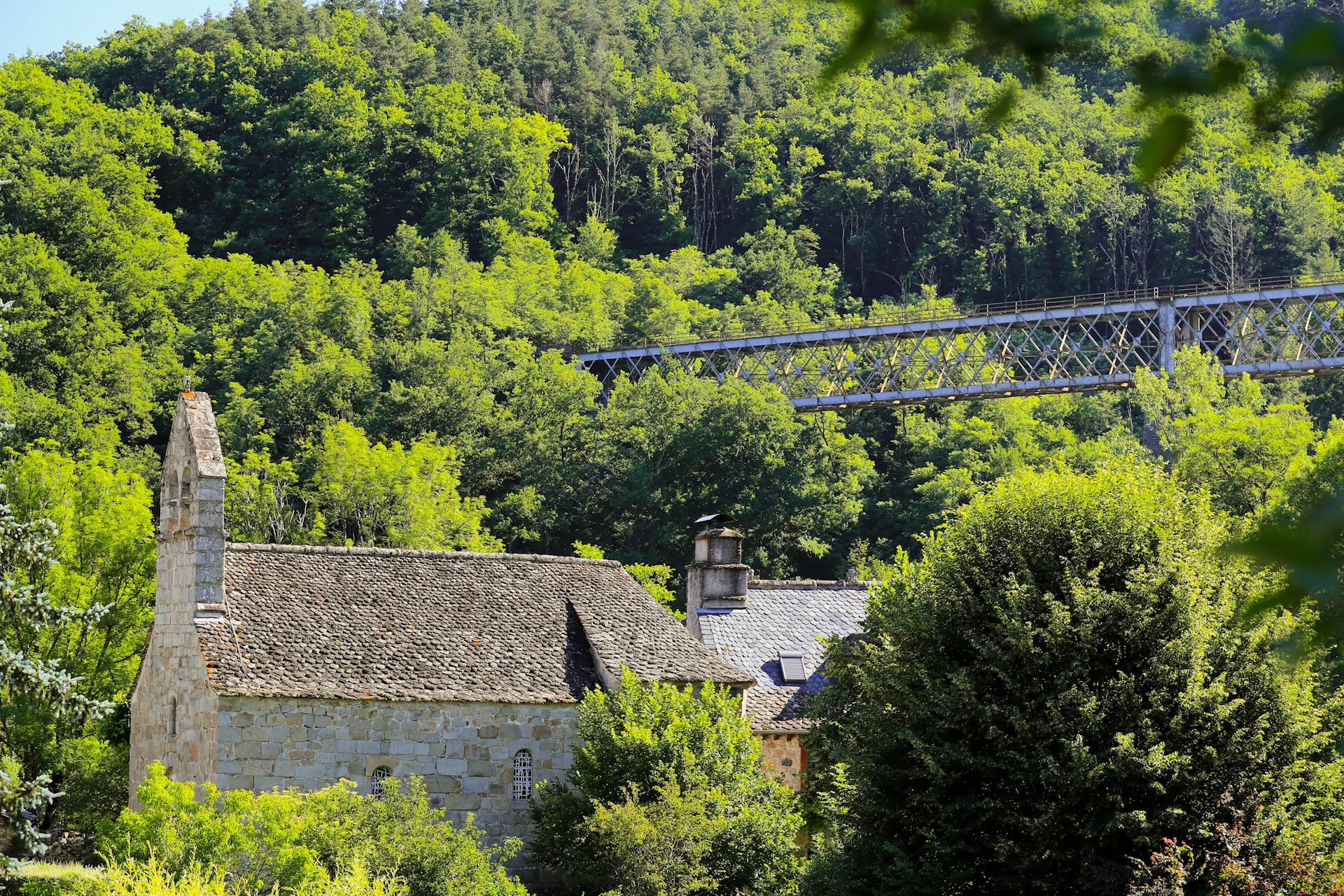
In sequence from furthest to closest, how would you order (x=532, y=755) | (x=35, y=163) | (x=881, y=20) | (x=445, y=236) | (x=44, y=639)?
(x=445, y=236) < (x=35, y=163) < (x=44, y=639) < (x=532, y=755) < (x=881, y=20)

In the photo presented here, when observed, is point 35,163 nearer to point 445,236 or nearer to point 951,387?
point 445,236

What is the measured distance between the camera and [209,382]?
2911 inches

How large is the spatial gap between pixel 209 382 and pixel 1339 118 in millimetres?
74331

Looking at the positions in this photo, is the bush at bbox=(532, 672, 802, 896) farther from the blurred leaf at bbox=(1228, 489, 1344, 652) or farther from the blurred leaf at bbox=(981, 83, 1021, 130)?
the blurred leaf at bbox=(1228, 489, 1344, 652)

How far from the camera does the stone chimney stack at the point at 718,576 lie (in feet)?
133

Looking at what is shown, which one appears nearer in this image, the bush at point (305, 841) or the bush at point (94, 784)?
the bush at point (305, 841)

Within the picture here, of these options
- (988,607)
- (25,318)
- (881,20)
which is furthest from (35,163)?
(881,20)

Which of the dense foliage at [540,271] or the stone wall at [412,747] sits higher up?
the dense foliage at [540,271]

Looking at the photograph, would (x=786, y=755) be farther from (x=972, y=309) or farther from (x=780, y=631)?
(x=972, y=309)

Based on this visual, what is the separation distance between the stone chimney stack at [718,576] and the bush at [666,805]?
940 centimetres

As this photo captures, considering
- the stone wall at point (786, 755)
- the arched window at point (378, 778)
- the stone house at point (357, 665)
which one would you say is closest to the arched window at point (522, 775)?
the stone house at point (357, 665)

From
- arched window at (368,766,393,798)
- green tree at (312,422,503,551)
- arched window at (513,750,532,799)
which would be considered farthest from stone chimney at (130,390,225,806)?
green tree at (312,422,503,551)

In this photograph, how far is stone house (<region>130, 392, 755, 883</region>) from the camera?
2964 cm

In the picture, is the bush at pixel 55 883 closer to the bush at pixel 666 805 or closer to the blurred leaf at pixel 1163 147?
the bush at pixel 666 805
